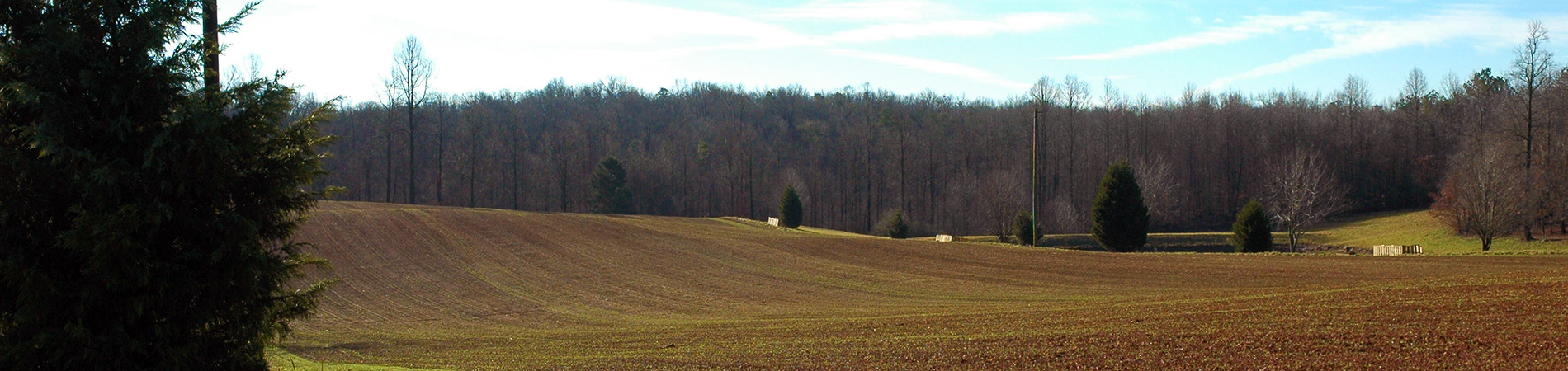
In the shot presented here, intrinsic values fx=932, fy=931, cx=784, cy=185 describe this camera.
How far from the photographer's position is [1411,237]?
156 ft

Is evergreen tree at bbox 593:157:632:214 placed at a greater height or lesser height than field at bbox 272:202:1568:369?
greater

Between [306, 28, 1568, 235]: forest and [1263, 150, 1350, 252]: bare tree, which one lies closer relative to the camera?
[1263, 150, 1350, 252]: bare tree

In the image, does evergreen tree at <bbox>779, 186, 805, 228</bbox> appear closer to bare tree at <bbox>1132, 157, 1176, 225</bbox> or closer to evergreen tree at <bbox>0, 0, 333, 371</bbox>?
bare tree at <bbox>1132, 157, 1176, 225</bbox>

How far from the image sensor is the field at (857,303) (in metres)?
10.7

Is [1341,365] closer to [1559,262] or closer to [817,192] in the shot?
[1559,262]

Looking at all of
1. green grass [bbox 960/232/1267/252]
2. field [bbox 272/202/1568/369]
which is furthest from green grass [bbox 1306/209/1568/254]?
field [bbox 272/202/1568/369]

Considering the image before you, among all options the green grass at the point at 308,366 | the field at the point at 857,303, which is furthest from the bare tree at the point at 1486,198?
the green grass at the point at 308,366

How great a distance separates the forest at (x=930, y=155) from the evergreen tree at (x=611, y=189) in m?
13.1

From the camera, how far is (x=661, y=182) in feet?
252

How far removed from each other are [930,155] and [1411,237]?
130 ft

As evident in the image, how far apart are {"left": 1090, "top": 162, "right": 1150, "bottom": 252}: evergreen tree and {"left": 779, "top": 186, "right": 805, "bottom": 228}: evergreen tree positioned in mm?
16808

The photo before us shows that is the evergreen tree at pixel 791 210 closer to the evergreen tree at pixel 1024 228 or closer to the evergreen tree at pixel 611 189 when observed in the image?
the evergreen tree at pixel 1024 228

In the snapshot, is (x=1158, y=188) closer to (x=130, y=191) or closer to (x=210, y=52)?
(x=210, y=52)

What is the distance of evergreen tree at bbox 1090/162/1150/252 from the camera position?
122 feet
